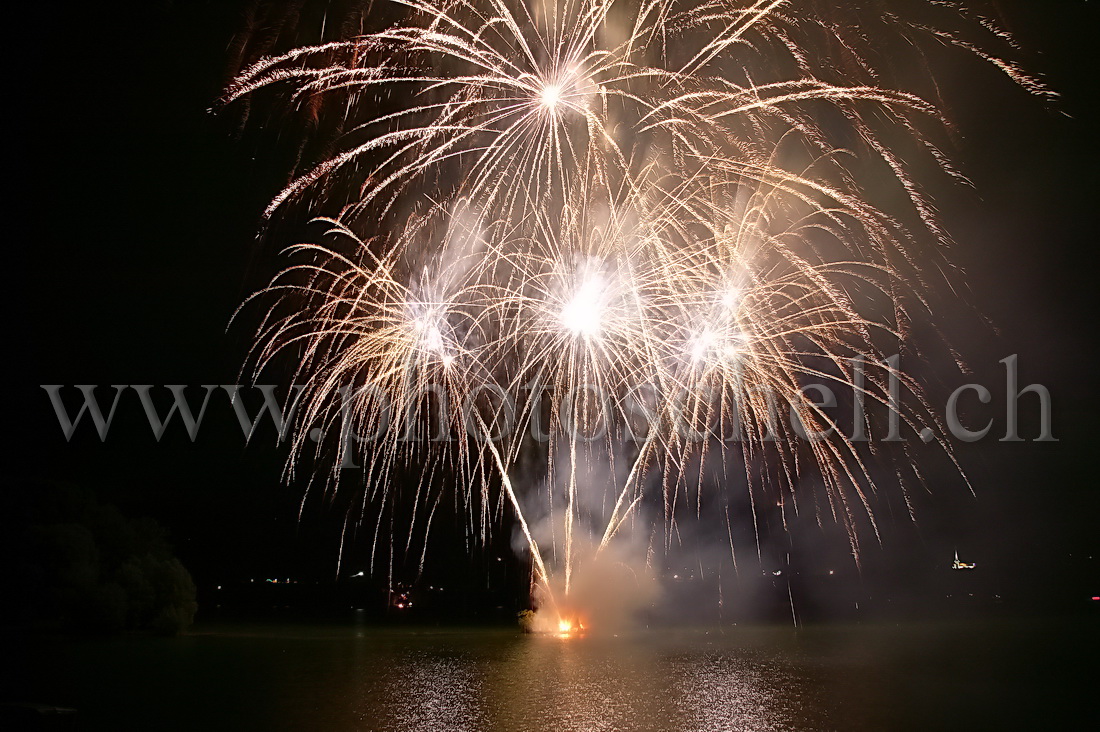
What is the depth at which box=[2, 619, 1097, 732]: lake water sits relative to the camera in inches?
602

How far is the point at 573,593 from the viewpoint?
36656 millimetres

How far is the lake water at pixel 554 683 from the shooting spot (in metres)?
15.3

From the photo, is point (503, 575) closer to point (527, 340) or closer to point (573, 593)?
point (573, 593)

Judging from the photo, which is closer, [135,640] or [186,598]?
[135,640]

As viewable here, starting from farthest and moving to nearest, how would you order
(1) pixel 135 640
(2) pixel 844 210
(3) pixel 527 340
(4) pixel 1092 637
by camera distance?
(4) pixel 1092 637 → (1) pixel 135 640 → (3) pixel 527 340 → (2) pixel 844 210

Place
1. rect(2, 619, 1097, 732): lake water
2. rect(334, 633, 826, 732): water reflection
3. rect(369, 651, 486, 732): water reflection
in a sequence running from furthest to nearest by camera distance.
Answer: rect(2, 619, 1097, 732): lake water
rect(334, 633, 826, 732): water reflection
rect(369, 651, 486, 732): water reflection


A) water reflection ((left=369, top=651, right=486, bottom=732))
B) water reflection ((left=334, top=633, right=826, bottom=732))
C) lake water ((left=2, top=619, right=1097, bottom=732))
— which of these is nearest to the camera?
water reflection ((left=369, top=651, right=486, bottom=732))

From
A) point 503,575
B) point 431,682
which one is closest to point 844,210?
point 431,682

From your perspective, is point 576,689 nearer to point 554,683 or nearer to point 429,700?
point 554,683

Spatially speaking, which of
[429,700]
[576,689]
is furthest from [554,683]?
[429,700]

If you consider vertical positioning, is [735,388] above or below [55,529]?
above

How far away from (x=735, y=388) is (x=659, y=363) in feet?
5.44

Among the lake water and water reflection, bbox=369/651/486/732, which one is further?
the lake water

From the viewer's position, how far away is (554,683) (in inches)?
780
